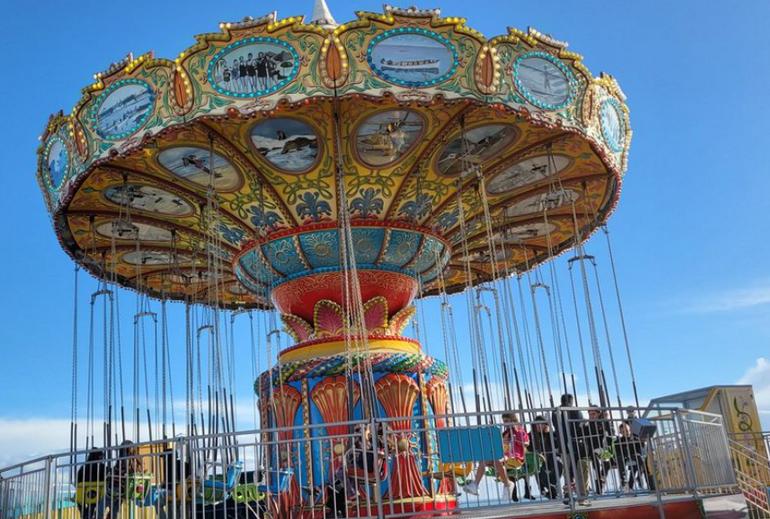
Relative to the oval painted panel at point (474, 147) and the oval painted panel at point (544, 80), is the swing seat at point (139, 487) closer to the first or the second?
the oval painted panel at point (474, 147)

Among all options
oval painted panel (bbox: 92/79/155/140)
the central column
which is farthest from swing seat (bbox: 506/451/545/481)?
oval painted panel (bbox: 92/79/155/140)

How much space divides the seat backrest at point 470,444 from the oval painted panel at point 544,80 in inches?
181

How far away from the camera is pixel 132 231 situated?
→ 44.6 ft

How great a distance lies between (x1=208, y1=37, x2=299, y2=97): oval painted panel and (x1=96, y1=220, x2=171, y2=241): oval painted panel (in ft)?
14.4

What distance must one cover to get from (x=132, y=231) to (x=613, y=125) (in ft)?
27.1

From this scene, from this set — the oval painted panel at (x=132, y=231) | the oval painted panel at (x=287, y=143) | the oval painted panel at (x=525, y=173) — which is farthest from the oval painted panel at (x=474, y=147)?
the oval painted panel at (x=132, y=231)

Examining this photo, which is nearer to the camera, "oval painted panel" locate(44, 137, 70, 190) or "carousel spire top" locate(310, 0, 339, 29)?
"oval painted panel" locate(44, 137, 70, 190)

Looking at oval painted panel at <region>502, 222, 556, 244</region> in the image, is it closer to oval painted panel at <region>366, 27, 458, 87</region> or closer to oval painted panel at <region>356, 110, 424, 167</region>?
oval painted panel at <region>356, 110, 424, 167</region>

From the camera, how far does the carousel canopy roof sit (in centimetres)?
938

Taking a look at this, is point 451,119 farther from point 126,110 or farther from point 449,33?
point 126,110

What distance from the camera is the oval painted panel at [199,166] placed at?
1087cm

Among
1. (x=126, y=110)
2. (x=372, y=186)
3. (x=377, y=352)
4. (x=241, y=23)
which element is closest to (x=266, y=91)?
(x=241, y=23)

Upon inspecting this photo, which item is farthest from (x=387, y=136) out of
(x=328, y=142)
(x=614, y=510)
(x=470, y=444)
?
(x=614, y=510)

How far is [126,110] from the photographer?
1006 cm
